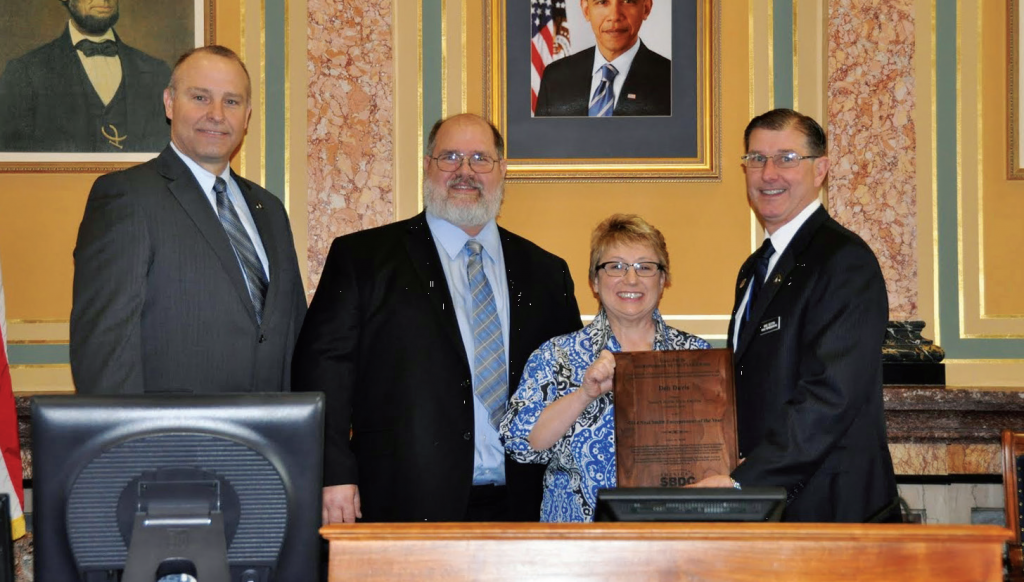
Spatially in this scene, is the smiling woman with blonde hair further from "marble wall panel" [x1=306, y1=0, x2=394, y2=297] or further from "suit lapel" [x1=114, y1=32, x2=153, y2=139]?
"suit lapel" [x1=114, y1=32, x2=153, y2=139]

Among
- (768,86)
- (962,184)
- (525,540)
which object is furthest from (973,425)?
(525,540)

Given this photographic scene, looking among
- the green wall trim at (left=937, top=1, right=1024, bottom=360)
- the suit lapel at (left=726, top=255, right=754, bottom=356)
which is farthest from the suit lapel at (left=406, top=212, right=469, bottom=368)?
the green wall trim at (left=937, top=1, right=1024, bottom=360)

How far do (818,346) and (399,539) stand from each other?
1.47 metres

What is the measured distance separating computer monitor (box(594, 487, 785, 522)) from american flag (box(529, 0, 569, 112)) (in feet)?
10.3

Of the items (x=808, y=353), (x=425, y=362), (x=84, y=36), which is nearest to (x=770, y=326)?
(x=808, y=353)

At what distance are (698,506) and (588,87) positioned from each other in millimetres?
3199

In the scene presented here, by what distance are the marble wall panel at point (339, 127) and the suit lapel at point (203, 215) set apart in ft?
4.99

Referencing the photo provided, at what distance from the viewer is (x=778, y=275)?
9.33ft

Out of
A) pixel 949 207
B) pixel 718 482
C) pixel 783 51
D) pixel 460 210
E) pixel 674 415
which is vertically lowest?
pixel 718 482

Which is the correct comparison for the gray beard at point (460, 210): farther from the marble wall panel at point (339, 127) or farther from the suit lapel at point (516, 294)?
the marble wall panel at point (339, 127)

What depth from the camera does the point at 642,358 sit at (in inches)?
103

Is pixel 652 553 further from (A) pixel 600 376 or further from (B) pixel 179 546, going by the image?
(A) pixel 600 376

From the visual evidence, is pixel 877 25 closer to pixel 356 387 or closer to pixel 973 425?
pixel 973 425

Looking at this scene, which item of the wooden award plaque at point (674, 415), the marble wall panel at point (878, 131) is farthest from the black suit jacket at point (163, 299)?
the marble wall panel at point (878, 131)
